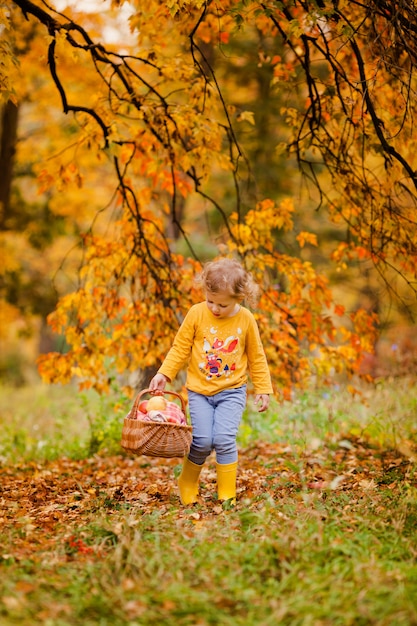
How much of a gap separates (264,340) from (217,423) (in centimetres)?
165

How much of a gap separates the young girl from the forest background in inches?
12.4

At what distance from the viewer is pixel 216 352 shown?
4.55 meters

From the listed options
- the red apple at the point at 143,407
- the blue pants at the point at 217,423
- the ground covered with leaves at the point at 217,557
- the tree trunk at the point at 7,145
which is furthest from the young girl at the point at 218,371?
the tree trunk at the point at 7,145

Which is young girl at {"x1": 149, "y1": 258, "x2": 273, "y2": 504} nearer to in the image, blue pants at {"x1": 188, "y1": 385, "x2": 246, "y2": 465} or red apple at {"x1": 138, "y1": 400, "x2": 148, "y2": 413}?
blue pants at {"x1": 188, "y1": 385, "x2": 246, "y2": 465}

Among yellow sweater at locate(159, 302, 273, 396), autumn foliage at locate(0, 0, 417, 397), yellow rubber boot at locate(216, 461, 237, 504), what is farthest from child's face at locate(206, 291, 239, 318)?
autumn foliage at locate(0, 0, 417, 397)

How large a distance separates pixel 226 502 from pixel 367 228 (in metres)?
2.75

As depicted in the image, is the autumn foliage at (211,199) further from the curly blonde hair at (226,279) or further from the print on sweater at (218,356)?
the print on sweater at (218,356)

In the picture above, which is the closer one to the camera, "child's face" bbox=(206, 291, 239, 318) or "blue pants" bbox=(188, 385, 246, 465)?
"child's face" bbox=(206, 291, 239, 318)

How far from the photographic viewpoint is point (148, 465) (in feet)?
20.9

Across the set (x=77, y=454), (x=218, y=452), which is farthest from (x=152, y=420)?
(x=77, y=454)

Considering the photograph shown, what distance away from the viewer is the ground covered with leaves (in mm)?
2635

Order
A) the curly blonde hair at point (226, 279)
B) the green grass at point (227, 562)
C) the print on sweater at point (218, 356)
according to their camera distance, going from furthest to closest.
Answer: the print on sweater at point (218, 356) < the curly blonde hair at point (226, 279) < the green grass at point (227, 562)

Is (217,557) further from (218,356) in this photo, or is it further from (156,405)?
(218,356)

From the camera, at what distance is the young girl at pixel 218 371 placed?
448 centimetres
